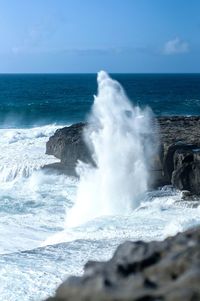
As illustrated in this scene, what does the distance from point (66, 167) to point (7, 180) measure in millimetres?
2888

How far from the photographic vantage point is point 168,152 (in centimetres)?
2247

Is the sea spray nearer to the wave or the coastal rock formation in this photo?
the coastal rock formation

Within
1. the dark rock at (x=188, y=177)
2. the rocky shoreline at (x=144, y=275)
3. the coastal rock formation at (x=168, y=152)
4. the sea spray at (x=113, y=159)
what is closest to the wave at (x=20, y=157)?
the coastal rock formation at (x=168, y=152)

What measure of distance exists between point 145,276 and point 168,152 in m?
17.6

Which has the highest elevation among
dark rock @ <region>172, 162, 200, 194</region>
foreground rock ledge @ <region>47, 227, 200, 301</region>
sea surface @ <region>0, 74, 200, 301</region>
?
foreground rock ledge @ <region>47, 227, 200, 301</region>

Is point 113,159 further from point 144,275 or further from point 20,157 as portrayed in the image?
point 144,275

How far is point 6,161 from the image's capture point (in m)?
29.0

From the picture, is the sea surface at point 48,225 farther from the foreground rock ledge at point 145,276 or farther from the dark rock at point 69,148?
the foreground rock ledge at point 145,276

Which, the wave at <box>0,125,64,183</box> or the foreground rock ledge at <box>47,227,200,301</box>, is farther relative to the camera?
the wave at <box>0,125,64,183</box>

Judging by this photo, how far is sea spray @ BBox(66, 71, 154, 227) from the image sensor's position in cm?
2158

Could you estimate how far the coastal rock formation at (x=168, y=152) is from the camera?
2102 centimetres

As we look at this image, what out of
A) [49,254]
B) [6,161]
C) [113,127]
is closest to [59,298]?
[49,254]

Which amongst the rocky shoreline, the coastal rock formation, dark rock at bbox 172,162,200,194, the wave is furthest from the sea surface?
the rocky shoreline

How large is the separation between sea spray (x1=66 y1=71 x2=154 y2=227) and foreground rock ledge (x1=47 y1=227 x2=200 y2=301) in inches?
547
